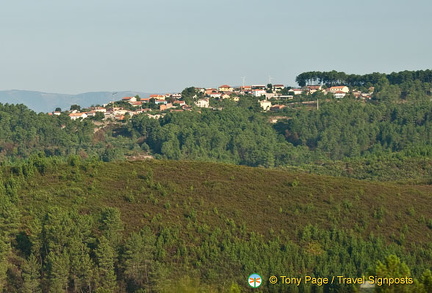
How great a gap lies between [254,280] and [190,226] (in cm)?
1092

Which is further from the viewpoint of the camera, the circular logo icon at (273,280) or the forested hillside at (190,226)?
the forested hillside at (190,226)

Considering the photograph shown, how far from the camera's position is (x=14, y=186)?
6962 centimetres

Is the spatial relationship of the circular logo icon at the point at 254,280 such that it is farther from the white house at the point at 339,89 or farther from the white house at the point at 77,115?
the white house at the point at 339,89

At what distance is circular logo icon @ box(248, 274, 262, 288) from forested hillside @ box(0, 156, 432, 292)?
55 cm

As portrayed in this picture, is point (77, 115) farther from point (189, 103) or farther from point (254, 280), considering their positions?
point (254, 280)

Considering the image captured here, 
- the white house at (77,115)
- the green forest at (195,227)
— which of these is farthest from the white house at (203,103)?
the green forest at (195,227)

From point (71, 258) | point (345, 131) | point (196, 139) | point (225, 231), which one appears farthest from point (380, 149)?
point (71, 258)

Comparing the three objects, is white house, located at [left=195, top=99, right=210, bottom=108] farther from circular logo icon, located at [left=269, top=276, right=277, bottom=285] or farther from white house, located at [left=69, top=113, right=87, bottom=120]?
circular logo icon, located at [left=269, top=276, right=277, bottom=285]

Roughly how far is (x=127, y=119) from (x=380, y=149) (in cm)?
5344

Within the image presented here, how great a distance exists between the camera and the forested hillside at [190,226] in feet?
186

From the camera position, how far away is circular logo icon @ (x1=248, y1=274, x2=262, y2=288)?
54722mm

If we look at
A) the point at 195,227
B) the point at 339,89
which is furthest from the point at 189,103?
the point at 195,227

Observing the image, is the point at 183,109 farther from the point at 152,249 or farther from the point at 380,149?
the point at 152,249

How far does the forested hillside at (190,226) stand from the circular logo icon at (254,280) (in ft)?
1.81
